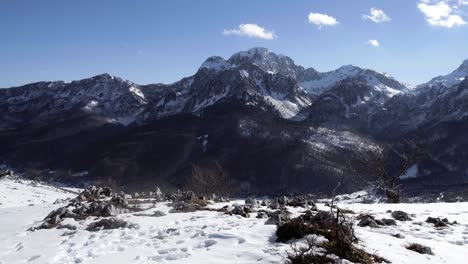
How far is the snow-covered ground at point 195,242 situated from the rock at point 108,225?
1.45 ft

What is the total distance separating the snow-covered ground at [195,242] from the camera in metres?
14.2

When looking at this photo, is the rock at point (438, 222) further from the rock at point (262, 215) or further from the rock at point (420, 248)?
the rock at point (262, 215)

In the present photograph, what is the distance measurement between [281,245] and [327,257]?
2121 millimetres

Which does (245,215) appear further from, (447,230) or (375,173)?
(375,173)

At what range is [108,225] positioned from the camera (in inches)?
814

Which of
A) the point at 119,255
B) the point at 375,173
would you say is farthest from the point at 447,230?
the point at 375,173

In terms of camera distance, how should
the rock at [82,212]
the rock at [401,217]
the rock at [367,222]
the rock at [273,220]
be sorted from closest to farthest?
the rock at [273,220] < the rock at [367,222] < the rock at [401,217] < the rock at [82,212]

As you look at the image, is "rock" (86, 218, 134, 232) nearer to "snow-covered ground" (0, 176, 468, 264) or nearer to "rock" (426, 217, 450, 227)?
"snow-covered ground" (0, 176, 468, 264)

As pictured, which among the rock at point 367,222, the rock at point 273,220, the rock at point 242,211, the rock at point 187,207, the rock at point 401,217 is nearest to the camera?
the rock at point 273,220

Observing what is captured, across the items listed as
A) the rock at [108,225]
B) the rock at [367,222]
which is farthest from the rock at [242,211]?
the rock at [367,222]

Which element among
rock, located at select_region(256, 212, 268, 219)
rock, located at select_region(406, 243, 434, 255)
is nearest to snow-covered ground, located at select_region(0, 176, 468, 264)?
rock, located at select_region(406, 243, 434, 255)

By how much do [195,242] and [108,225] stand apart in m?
6.43

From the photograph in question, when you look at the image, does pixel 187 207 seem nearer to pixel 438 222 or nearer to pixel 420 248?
pixel 438 222

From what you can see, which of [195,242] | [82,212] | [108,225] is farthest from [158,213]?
[195,242]
